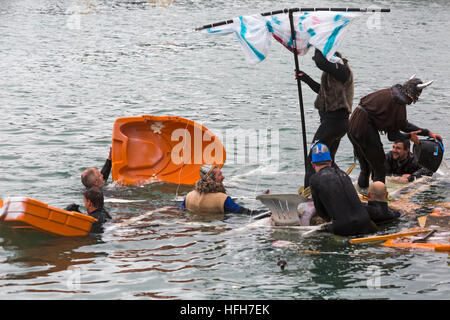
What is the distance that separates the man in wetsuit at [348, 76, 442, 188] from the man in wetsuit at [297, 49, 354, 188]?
1.51 feet

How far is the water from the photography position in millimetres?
8953

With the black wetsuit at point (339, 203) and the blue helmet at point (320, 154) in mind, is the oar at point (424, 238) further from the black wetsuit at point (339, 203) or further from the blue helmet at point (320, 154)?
the blue helmet at point (320, 154)

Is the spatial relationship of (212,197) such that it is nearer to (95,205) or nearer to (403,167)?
(95,205)

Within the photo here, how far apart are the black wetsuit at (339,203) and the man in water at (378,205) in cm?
37

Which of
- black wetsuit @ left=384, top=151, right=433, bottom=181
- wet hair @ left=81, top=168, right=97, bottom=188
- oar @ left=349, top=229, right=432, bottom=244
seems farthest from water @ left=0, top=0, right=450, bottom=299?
wet hair @ left=81, top=168, right=97, bottom=188

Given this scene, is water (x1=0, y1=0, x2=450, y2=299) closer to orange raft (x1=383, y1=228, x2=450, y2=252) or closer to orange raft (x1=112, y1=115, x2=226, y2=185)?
orange raft (x1=383, y1=228, x2=450, y2=252)

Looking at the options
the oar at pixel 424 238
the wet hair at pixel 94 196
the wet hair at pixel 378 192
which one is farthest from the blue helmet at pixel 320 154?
the wet hair at pixel 94 196

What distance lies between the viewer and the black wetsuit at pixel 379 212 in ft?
34.4

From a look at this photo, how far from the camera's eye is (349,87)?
11.4 meters

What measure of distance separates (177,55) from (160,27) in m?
6.01

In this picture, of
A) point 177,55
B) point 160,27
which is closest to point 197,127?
point 177,55

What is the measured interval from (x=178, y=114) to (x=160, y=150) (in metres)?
6.87

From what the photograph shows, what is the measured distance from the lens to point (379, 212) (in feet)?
34.5

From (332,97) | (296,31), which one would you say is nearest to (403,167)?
(332,97)
